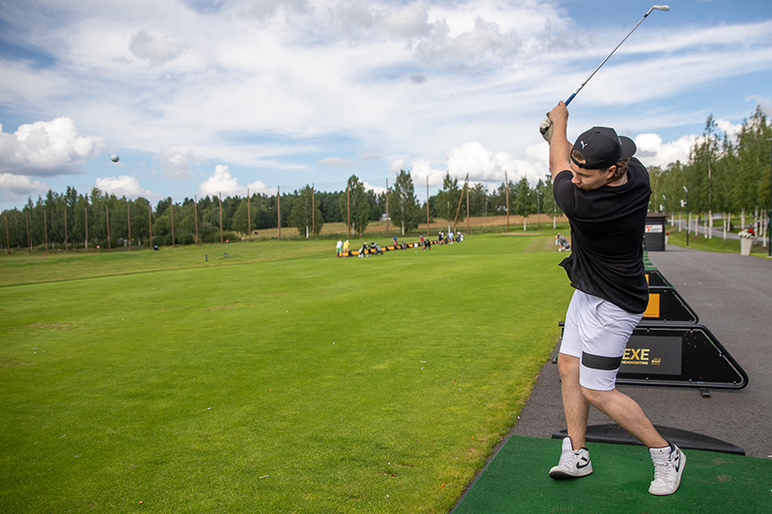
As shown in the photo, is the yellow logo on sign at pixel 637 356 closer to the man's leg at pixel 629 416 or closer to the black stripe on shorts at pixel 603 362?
the man's leg at pixel 629 416

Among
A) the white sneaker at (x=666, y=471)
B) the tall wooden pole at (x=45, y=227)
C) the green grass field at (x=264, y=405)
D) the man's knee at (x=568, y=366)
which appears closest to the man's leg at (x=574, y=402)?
the man's knee at (x=568, y=366)

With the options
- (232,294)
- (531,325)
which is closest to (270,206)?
(232,294)

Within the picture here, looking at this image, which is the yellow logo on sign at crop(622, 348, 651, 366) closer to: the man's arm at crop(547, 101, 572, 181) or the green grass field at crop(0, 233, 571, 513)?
the green grass field at crop(0, 233, 571, 513)

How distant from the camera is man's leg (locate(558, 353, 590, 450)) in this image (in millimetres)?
3482

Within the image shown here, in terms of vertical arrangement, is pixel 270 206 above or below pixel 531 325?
above

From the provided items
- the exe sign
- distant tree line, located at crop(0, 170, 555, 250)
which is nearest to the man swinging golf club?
the exe sign

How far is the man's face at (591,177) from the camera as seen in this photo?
2.99 m

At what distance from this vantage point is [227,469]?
4.16m

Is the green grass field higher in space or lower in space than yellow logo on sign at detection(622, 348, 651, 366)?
lower

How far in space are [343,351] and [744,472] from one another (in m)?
5.79

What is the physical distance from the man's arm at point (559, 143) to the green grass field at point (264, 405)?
2.49 meters

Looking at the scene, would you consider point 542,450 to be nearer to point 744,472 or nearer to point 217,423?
point 744,472

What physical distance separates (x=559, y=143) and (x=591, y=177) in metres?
0.57

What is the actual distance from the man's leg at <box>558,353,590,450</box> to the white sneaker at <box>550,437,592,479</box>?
0.05 metres
